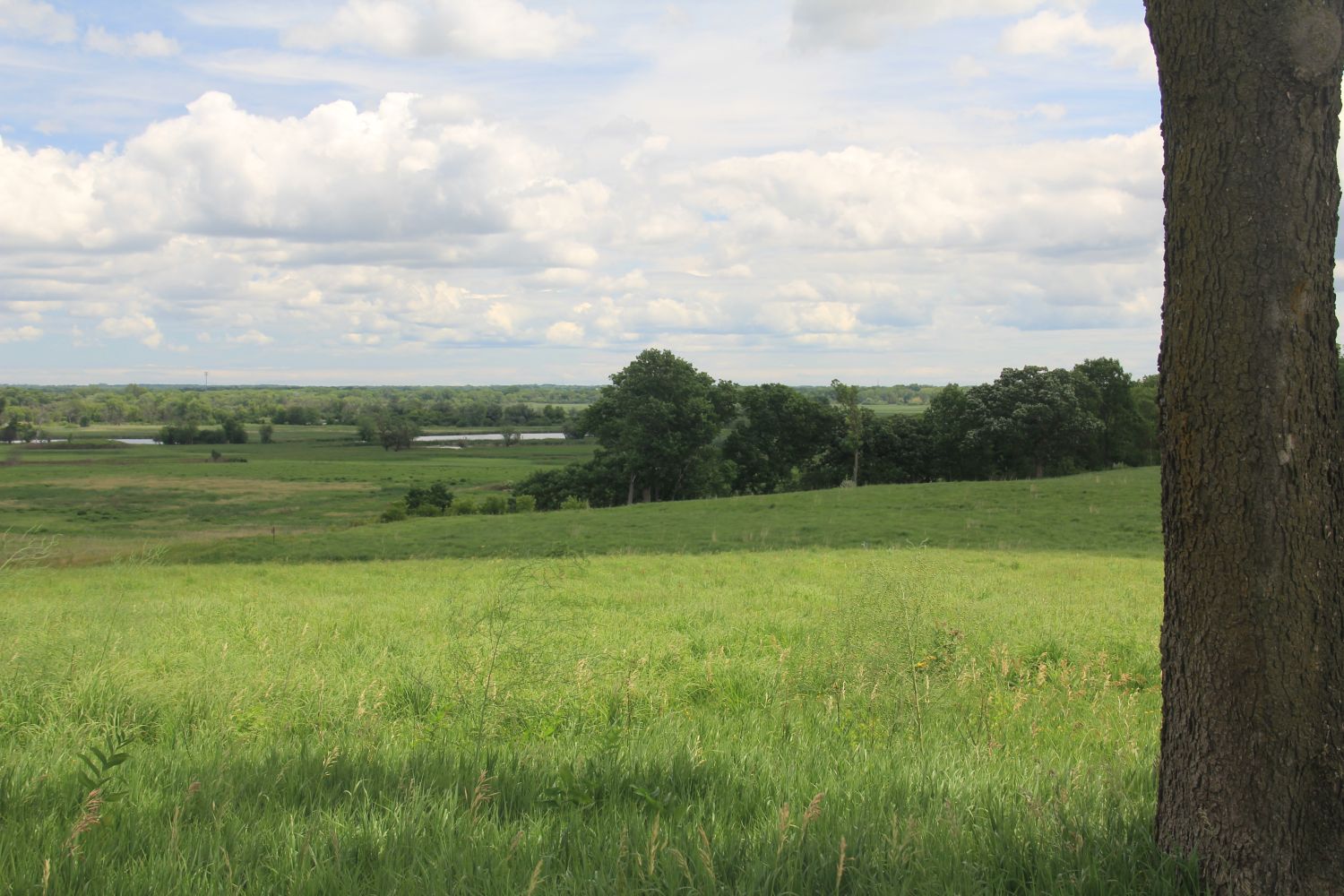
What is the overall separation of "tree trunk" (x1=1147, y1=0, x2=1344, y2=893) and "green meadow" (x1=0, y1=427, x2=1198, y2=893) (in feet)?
1.42

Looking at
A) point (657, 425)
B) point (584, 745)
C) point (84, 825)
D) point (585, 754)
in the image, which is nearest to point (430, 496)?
point (657, 425)

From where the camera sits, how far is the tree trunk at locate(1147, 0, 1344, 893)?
2994mm

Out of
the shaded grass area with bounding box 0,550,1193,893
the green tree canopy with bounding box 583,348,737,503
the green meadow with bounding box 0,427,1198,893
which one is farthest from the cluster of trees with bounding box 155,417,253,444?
the shaded grass area with bounding box 0,550,1193,893

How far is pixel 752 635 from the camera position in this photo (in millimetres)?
10914

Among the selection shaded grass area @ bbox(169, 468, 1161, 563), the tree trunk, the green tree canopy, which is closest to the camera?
the tree trunk

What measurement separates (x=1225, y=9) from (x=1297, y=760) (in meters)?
2.56

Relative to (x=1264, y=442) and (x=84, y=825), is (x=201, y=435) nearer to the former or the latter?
(x=84, y=825)

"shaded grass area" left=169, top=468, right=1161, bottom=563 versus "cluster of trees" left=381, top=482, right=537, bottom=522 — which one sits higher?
"shaded grass area" left=169, top=468, right=1161, bottom=563

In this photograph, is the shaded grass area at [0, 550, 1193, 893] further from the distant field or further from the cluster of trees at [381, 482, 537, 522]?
the distant field

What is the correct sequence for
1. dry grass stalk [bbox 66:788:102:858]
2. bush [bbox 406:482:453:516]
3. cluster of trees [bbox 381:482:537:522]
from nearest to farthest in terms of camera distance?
dry grass stalk [bbox 66:788:102:858]
cluster of trees [bbox 381:482:537:522]
bush [bbox 406:482:453:516]

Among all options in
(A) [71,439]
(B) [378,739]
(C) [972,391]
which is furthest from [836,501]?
(A) [71,439]

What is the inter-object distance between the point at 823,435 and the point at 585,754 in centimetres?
6835

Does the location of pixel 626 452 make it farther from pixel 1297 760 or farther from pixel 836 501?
pixel 1297 760

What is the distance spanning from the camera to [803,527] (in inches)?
1394
